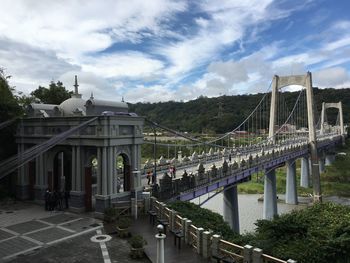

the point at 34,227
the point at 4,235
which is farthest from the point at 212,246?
the point at 4,235

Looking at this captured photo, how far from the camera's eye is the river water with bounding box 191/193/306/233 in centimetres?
4753

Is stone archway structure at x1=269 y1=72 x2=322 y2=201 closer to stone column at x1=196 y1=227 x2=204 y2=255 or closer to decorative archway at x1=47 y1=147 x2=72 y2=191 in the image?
decorative archway at x1=47 y1=147 x2=72 y2=191

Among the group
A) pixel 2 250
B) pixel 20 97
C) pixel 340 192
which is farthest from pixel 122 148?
pixel 340 192

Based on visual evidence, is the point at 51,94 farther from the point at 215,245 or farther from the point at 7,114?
the point at 215,245

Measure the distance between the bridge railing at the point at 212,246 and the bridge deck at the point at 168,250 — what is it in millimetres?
293

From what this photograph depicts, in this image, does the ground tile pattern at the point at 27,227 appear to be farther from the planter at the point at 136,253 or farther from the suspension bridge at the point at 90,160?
the planter at the point at 136,253

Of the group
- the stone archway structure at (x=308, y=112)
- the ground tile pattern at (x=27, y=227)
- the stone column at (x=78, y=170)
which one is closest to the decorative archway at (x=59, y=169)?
the stone column at (x=78, y=170)

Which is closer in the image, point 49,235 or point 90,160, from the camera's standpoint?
point 49,235

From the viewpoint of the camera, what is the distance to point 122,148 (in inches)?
874

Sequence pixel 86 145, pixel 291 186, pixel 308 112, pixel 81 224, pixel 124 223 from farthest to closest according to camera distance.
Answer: pixel 308 112, pixel 291 186, pixel 86 145, pixel 81 224, pixel 124 223

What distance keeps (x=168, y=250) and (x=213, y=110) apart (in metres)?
125

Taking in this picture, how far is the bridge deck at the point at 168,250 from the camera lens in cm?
1359

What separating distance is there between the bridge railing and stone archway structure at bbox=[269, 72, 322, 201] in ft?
153

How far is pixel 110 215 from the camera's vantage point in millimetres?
19688
